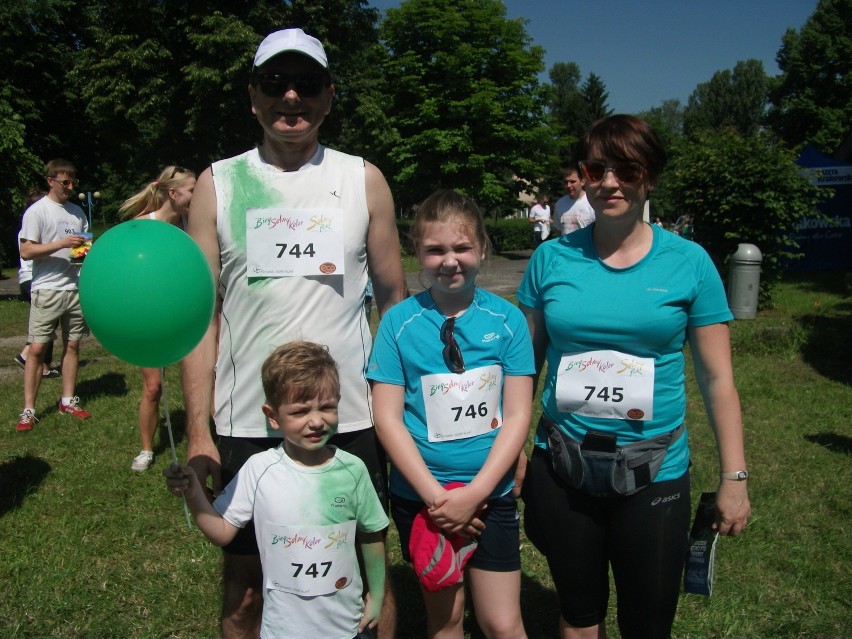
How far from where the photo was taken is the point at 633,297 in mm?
2074

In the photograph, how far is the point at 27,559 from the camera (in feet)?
12.1

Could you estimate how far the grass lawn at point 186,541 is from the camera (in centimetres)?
319

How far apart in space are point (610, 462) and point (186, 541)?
273 centimetres

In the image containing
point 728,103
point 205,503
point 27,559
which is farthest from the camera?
point 728,103

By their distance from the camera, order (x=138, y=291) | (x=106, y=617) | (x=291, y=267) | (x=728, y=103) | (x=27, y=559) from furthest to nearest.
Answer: (x=728, y=103), (x=27, y=559), (x=106, y=617), (x=291, y=267), (x=138, y=291)

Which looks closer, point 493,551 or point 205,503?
point 205,503

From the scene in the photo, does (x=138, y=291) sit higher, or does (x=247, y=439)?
(x=138, y=291)

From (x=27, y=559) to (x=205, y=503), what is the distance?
2.28 meters

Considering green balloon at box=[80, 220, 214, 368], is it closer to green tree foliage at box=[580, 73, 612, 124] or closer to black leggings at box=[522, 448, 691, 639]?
black leggings at box=[522, 448, 691, 639]

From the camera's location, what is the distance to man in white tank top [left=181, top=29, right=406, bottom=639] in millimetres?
2219

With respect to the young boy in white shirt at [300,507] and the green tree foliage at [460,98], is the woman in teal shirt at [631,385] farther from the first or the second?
the green tree foliage at [460,98]

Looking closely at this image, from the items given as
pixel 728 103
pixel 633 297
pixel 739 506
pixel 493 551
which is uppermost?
pixel 728 103

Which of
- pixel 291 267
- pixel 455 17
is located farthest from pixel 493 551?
pixel 455 17

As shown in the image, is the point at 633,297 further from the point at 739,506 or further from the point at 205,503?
the point at 205,503
